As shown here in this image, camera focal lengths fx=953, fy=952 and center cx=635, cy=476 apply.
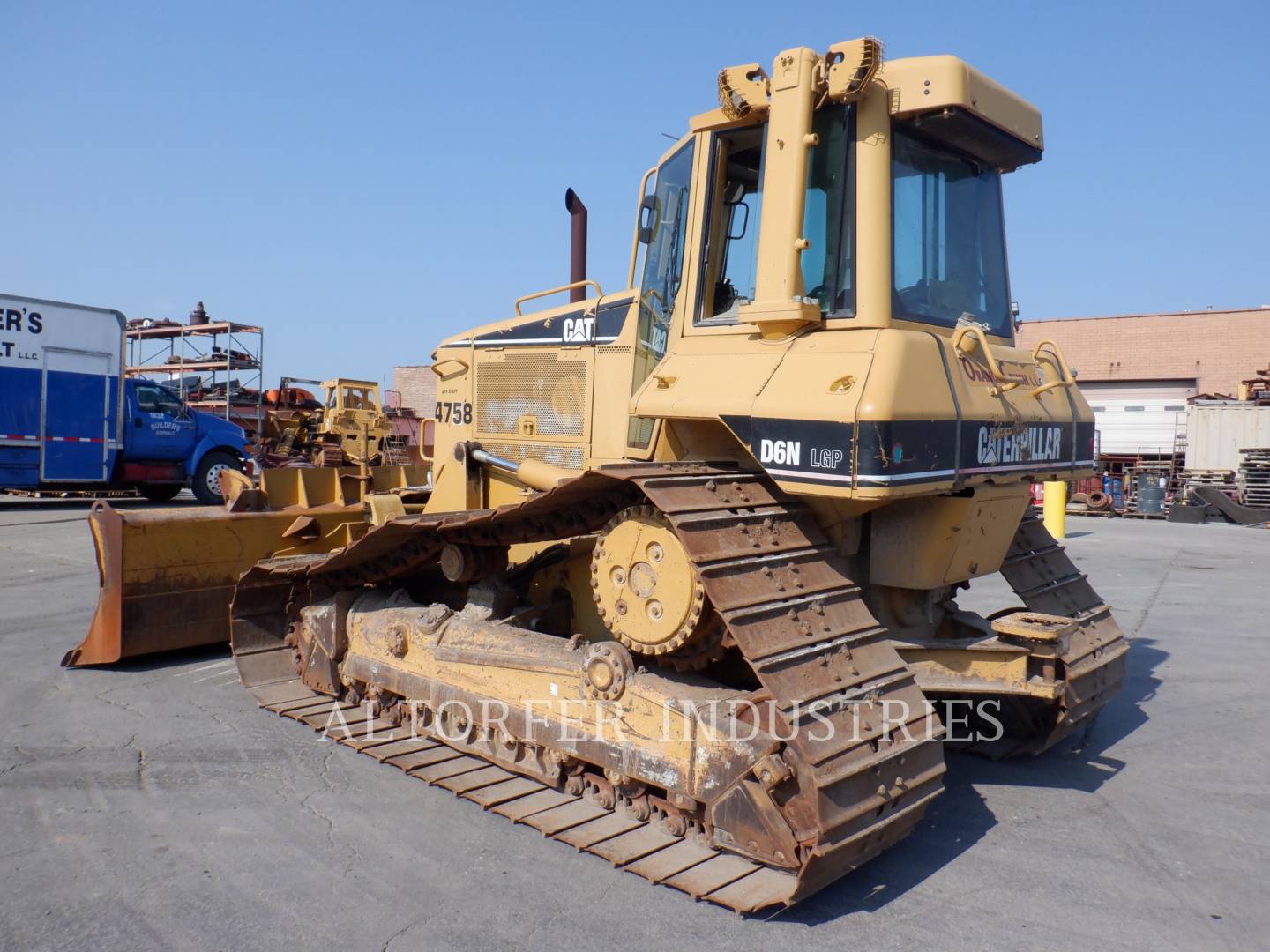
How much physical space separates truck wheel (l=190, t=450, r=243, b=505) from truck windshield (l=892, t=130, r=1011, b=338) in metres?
16.9

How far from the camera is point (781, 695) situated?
321cm

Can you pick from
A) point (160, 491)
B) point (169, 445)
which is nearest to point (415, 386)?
point (160, 491)

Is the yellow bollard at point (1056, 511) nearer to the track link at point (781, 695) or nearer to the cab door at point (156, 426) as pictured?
the track link at point (781, 695)

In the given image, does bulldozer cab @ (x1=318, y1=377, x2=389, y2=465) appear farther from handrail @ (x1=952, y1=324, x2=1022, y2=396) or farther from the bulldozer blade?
handrail @ (x1=952, y1=324, x2=1022, y2=396)

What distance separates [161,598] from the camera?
652 centimetres

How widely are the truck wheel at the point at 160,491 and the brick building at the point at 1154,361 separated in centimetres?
2473

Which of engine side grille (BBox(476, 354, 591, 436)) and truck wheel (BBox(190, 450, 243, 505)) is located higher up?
engine side grille (BBox(476, 354, 591, 436))

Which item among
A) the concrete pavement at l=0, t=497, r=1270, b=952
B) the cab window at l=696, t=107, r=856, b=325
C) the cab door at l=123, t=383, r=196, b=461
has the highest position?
the cab window at l=696, t=107, r=856, b=325

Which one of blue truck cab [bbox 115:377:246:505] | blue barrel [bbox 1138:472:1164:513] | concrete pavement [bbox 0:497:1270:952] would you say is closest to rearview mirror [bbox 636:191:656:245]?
concrete pavement [bbox 0:497:1270:952]

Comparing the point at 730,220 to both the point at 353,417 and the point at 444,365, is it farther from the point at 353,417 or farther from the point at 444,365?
the point at 353,417

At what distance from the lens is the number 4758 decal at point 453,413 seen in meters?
5.91

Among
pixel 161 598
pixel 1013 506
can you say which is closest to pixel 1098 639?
pixel 1013 506

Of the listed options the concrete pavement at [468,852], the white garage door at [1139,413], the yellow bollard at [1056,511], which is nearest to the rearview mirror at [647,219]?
the concrete pavement at [468,852]

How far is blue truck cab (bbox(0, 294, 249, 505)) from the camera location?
1664 centimetres
